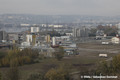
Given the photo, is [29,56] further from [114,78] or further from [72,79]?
[114,78]

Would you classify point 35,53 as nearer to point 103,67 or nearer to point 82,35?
point 103,67


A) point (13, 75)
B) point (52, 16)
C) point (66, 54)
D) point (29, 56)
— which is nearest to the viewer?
point (13, 75)

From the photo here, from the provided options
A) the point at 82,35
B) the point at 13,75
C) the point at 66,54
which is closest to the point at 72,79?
the point at 13,75

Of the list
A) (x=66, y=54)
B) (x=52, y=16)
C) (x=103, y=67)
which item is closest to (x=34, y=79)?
(x=103, y=67)

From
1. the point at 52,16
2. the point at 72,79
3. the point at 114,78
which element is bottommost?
the point at 72,79

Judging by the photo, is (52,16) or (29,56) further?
(52,16)

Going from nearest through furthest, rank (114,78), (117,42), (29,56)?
(114,78)
(29,56)
(117,42)

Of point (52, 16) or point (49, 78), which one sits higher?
point (52, 16)

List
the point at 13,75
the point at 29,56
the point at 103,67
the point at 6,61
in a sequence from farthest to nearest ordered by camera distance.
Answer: the point at 29,56
the point at 6,61
the point at 103,67
the point at 13,75

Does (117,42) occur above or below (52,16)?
below
